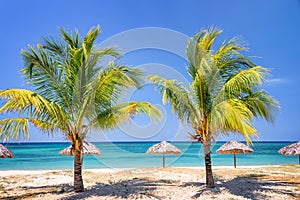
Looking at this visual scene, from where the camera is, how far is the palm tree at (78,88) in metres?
6.86

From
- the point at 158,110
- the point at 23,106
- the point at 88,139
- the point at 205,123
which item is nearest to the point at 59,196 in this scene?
the point at 88,139

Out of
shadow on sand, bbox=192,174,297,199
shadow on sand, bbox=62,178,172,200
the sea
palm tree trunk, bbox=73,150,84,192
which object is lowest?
the sea

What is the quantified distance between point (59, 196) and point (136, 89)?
344 cm

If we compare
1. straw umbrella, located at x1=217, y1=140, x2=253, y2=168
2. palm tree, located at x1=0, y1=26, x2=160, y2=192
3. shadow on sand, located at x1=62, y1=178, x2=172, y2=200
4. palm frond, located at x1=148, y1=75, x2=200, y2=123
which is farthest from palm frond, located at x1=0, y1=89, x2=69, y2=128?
straw umbrella, located at x1=217, y1=140, x2=253, y2=168

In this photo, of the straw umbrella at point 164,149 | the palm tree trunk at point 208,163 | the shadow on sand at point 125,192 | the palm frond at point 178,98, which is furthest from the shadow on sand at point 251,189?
the straw umbrella at point 164,149

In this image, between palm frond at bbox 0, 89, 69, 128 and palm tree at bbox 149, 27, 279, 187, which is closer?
palm frond at bbox 0, 89, 69, 128

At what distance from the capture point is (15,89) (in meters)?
6.18

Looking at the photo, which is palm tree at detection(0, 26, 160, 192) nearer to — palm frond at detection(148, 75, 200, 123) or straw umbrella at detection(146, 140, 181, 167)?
palm frond at detection(148, 75, 200, 123)

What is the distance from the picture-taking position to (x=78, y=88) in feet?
23.1

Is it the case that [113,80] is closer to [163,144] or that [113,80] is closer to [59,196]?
[59,196]

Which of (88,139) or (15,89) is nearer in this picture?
(15,89)

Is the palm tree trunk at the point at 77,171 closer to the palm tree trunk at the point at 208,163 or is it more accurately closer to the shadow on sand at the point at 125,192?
the shadow on sand at the point at 125,192

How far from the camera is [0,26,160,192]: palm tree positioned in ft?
22.5

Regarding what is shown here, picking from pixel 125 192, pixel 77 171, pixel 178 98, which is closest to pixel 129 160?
pixel 125 192
